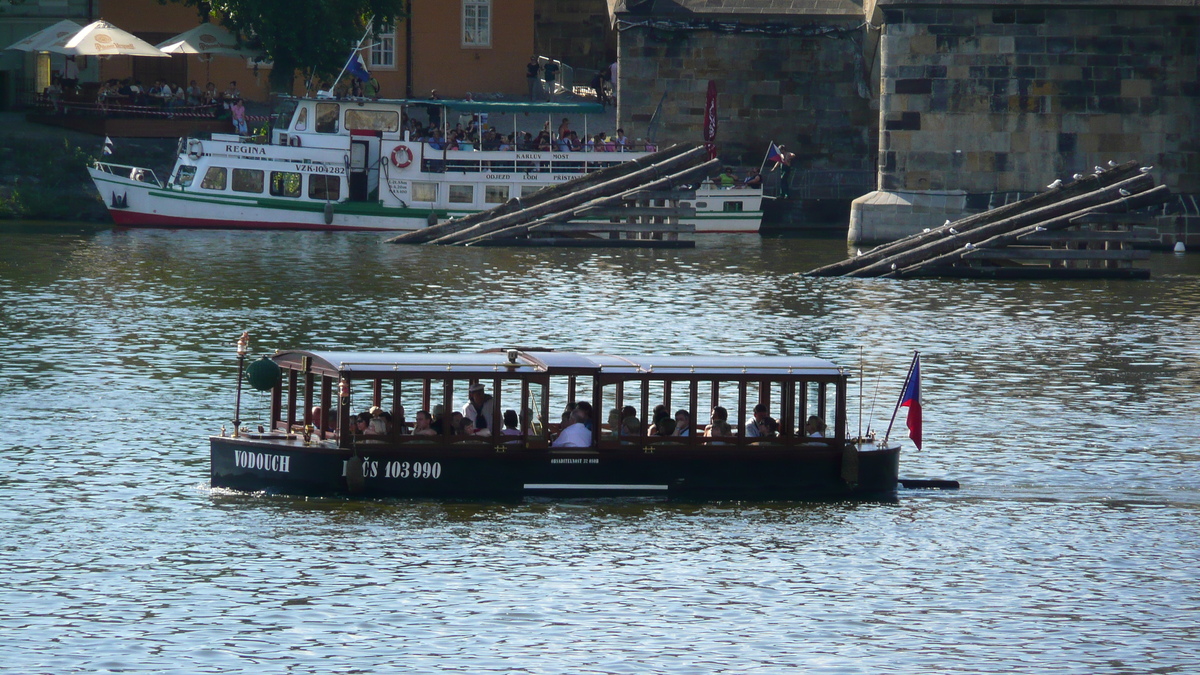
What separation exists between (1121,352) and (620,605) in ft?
61.3

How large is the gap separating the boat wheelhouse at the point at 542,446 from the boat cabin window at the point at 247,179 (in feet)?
114

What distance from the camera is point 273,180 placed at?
57375 millimetres

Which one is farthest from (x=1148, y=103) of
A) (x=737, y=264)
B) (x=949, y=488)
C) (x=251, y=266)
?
(x=949, y=488)

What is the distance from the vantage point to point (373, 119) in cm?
5697

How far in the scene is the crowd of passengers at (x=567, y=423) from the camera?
882 inches

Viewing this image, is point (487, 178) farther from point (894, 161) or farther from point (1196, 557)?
point (1196, 557)

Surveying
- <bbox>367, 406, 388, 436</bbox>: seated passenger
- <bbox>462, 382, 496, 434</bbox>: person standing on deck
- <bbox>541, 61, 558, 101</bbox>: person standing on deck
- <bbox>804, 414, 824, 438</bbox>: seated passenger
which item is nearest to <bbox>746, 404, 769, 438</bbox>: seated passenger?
<bbox>804, 414, 824, 438</bbox>: seated passenger

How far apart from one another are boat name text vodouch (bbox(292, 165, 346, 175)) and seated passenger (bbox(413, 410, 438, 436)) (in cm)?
3573

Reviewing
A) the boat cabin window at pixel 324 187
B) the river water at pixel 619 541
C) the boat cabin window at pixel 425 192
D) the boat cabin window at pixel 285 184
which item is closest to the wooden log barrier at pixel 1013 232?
the river water at pixel 619 541

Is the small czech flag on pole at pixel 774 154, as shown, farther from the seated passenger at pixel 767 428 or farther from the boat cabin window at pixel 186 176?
the seated passenger at pixel 767 428

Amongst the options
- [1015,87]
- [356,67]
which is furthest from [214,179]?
[1015,87]

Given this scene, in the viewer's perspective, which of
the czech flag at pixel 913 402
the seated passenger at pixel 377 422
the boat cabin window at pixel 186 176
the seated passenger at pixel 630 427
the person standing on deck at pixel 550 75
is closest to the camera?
the seated passenger at pixel 377 422

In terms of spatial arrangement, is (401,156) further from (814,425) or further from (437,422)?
(814,425)

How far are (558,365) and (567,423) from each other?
0.72 meters
